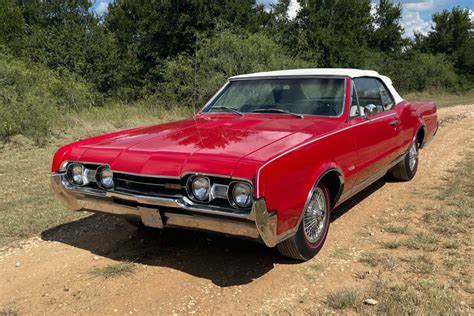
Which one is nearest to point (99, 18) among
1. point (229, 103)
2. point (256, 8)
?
point (256, 8)

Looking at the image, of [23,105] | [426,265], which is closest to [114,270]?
[426,265]

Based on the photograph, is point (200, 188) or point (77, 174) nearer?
point (200, 188)

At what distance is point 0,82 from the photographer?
11.0 meters

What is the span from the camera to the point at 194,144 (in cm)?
350

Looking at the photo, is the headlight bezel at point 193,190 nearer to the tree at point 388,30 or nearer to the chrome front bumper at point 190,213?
the chrome front bumper at point 190,213

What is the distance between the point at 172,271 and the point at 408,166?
3.83 metres

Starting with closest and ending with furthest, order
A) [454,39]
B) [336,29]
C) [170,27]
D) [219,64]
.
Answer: [219,64] → [170,27] → [336,29] → [454,39]

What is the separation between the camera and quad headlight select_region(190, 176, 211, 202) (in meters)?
3.15

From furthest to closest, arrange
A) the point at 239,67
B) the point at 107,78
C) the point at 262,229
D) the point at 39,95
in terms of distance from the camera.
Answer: the point at 107,78
the point at 239,67
the point at 39,95
the point at 262,229

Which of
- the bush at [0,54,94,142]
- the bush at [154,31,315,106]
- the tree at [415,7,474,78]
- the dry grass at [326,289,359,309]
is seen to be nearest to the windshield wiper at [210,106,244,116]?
the dry grass at [326,289,359,309]

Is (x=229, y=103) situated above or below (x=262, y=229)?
above

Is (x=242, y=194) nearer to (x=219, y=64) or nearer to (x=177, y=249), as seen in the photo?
(x=177, y=249)

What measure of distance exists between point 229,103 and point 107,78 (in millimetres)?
30529

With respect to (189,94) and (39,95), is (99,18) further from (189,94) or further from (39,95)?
(39,95)
